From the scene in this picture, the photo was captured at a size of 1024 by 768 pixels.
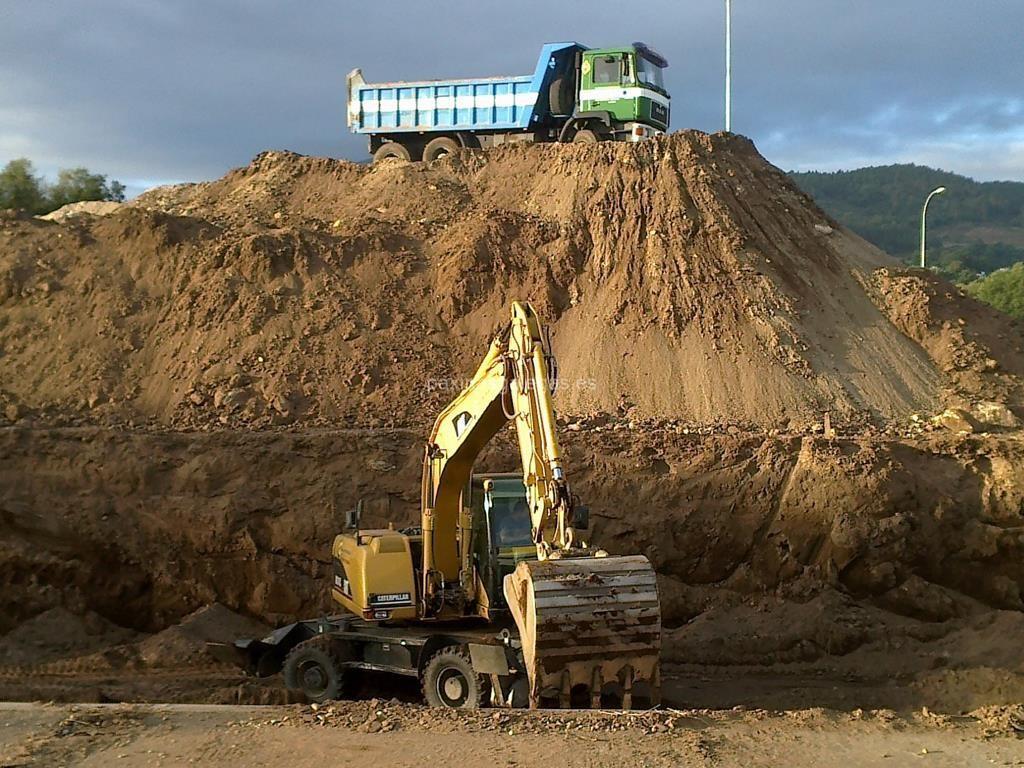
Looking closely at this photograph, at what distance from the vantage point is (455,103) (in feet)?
79.8

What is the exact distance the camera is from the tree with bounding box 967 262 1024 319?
39.3 meters

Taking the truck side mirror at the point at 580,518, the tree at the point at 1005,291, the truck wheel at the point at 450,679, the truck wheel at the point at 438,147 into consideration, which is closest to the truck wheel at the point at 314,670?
the truck wheel at the point at 450,679

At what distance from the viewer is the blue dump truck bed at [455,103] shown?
23.8 m

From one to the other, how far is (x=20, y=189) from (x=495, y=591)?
24761 millimetres

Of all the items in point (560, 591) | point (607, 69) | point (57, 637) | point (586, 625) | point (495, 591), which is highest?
point (607, 69)

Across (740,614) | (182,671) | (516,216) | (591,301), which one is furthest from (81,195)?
(740,614)

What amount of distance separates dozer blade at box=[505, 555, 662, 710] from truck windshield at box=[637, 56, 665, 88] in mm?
17073

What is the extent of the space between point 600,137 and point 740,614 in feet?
42.5

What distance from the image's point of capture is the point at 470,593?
413 inches

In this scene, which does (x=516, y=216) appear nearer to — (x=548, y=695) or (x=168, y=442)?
(x=168, y=442)

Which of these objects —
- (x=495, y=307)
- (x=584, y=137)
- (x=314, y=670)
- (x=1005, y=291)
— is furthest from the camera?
(x=1005, y=291)

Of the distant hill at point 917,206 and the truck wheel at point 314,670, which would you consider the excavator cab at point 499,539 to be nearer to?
the truck wheel at point 314,670

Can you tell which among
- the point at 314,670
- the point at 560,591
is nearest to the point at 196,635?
the point at 314,670

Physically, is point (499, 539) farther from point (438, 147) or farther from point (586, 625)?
point (438, 147)
